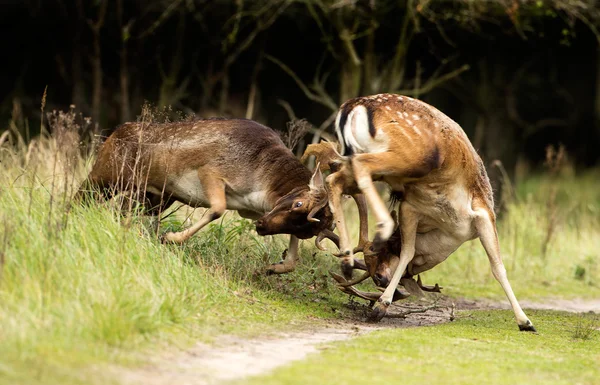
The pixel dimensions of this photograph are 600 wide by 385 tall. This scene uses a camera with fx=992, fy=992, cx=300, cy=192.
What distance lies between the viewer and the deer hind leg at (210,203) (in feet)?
28.9

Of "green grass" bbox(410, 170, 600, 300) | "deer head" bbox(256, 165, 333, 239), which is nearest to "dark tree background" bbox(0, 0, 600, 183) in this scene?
"green grass" bbox(410, 170, 600, 300)

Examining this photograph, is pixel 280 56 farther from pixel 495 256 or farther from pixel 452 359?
pixel 452 359

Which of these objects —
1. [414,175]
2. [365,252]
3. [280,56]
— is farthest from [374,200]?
[280,56]

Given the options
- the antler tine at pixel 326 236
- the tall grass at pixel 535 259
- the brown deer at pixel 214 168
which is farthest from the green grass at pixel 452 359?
the tall grass at pixel 535 259

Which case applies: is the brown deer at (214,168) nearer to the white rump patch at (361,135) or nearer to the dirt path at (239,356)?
the white rump patch at (361,135)

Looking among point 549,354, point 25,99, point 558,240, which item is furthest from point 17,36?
point 549,354

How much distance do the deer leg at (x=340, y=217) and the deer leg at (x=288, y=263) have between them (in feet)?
2.78

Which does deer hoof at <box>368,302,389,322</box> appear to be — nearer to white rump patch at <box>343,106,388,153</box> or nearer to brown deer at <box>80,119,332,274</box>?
brown deer at <box>80,119,332,274</box>

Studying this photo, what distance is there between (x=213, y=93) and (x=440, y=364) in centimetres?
1307

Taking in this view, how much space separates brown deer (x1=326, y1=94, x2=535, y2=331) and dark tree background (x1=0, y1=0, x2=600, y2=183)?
636cm

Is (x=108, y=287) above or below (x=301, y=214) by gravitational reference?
below

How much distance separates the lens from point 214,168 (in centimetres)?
905

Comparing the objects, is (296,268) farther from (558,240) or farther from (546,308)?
(558,240)

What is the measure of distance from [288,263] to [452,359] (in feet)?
8.61
